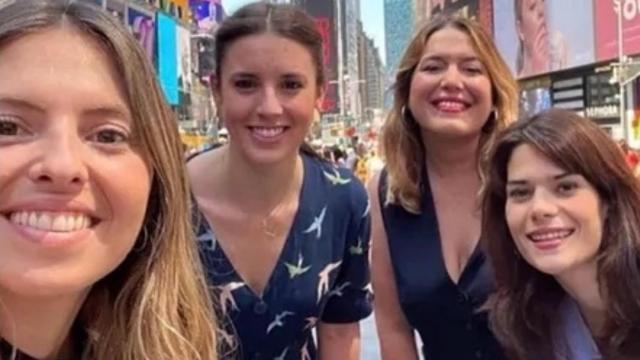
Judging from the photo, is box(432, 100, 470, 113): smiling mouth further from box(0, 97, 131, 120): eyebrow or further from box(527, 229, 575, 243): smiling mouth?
box(0, 97, 131, 120): eyebrow

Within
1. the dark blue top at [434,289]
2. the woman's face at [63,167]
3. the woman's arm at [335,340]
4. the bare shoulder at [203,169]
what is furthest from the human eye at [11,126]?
the dark blue top at [434,289]

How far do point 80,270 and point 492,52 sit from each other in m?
1.78

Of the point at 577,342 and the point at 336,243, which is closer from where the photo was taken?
the point at 577,342

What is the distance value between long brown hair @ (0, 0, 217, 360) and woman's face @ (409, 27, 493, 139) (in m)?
1.30

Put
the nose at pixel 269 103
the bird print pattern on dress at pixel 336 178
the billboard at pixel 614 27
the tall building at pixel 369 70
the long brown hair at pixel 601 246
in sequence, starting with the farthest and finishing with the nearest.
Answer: the tall building at pixel 369 70
the billboard at pixel 614 27
the bird print pattern on dress at pixel 336 178
the nose at pixel 269 103
the long brown hair at pixel 601 246

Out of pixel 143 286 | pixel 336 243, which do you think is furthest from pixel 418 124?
pixel 143 286

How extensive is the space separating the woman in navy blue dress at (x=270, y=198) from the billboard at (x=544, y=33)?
104ft

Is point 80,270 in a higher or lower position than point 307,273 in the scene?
higher

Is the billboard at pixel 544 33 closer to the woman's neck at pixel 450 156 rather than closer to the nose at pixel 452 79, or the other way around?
the woman's neck at pixel 450 156

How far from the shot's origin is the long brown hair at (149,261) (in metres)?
1.41

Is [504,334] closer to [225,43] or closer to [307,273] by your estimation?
[307,273]

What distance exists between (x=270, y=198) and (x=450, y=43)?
762 mm

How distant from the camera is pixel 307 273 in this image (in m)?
2.49

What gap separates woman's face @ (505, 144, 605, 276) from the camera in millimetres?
2197
